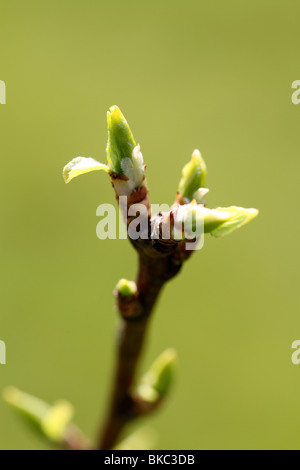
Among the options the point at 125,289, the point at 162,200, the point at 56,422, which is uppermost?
the point at 162,200

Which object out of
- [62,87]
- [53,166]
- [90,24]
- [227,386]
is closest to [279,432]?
[227,386]

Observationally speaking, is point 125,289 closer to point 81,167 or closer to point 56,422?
point 81,167

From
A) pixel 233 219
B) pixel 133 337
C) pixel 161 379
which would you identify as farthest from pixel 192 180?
pixel 161 379

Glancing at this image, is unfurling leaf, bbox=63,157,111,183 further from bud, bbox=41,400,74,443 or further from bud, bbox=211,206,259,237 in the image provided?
bud, bbox=41,400,74,443

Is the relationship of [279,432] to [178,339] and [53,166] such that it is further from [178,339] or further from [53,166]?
[53,166]

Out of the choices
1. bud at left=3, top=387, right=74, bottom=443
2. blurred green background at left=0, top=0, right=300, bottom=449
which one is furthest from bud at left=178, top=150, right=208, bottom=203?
blurred green background at left=0, top=0, right=300, bottom=449

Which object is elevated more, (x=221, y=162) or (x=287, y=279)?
(x=221, y=162)

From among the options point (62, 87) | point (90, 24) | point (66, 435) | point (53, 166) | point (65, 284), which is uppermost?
point (90, 24)

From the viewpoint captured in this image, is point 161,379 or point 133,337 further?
point 161,379
